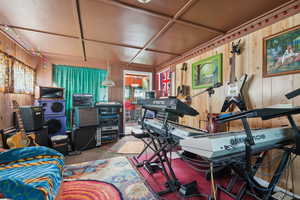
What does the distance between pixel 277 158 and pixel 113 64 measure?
4.02m

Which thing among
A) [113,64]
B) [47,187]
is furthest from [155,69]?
[47,187]

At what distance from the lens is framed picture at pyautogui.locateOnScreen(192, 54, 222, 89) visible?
7.53ft

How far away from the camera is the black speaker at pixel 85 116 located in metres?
2.92

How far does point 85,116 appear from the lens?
117 inches

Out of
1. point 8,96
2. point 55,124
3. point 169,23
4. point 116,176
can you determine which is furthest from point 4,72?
point 169,23

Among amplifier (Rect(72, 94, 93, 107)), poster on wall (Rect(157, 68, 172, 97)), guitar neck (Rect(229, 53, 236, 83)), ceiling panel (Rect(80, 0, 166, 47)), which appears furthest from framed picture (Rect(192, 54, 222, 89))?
amplifier (Rect(72, 94, 93, 107))

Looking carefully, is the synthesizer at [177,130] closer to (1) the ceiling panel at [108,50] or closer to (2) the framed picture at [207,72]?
(2) the framed picture at [207,72]

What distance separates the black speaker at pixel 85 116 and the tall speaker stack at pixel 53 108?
298 millimetres

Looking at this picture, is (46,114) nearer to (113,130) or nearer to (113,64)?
(113,130)

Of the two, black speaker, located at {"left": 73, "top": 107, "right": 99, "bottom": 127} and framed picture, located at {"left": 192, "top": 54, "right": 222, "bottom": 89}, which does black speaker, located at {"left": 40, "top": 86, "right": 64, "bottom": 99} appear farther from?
framed picture, located at {"left": 192, "top": 54, "right": 222, "bottom": 89}

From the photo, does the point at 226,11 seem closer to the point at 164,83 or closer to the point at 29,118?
the point at 164,83

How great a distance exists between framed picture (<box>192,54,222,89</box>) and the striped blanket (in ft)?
8.54

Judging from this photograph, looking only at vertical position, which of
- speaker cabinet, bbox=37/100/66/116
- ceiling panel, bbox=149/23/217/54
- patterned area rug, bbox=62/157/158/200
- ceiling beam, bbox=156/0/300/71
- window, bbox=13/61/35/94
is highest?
ceiling panel, bbox=149/23/217/54

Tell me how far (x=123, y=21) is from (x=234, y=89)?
1923mm
